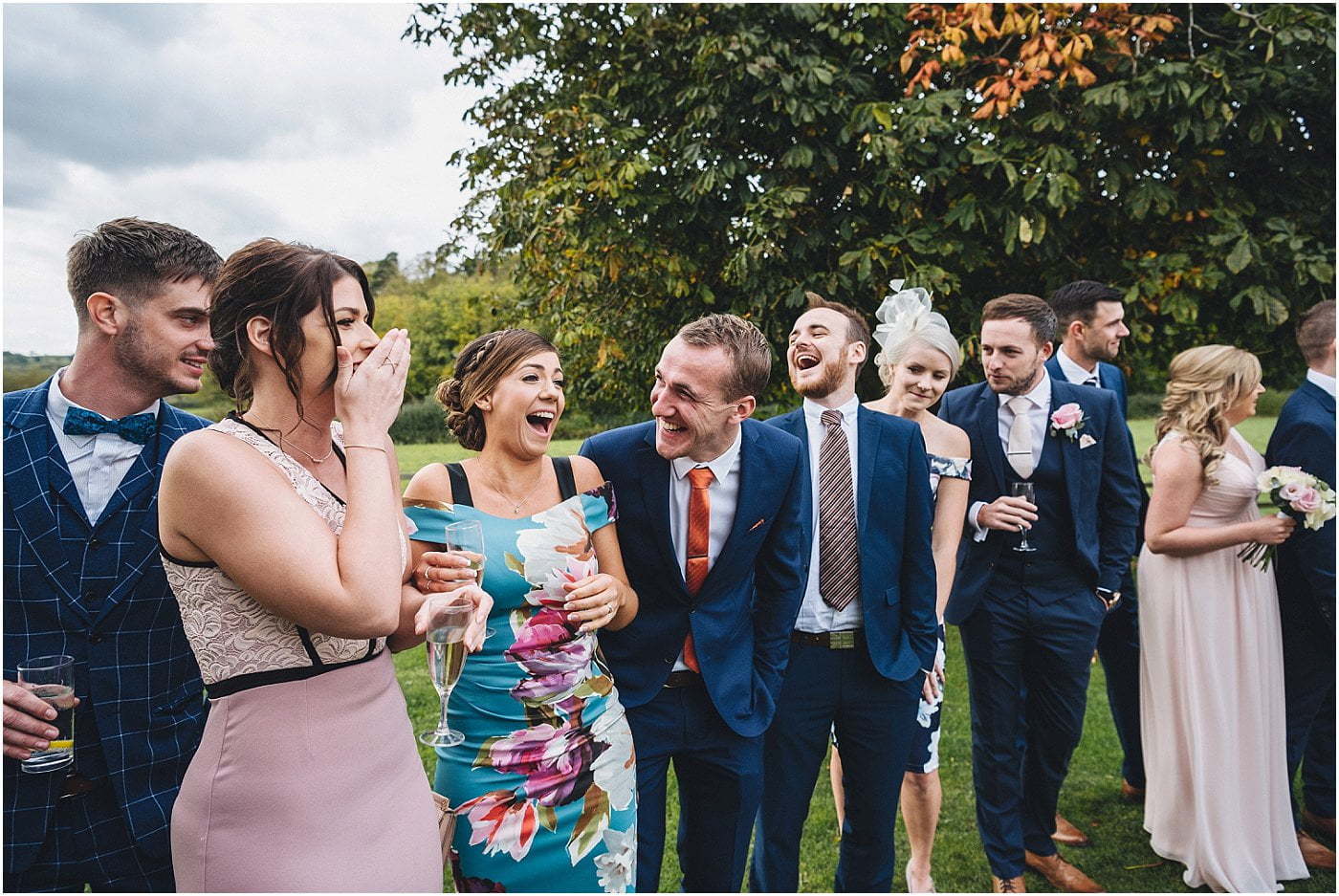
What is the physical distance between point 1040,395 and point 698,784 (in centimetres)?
262

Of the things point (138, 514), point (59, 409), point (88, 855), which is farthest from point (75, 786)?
point (59, 409)

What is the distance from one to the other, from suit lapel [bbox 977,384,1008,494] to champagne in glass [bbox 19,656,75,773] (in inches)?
153

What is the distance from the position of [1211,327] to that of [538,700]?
7043mm

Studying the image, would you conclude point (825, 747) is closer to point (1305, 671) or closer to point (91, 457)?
point (91, 457)

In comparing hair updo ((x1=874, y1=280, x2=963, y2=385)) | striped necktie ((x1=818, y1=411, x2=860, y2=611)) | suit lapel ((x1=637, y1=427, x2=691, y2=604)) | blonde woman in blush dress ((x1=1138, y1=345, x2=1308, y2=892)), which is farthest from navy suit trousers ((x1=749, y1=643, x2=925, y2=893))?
blonde woman in blush dress ((x1=1138, y1=345, x2=1308, y2=892))

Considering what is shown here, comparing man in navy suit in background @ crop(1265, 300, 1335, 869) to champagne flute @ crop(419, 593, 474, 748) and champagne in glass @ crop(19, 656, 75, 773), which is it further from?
champagne in glass @ crop(19, 656, 75, 773)

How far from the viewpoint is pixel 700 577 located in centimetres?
321

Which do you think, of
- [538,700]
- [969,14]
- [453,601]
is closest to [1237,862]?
[538,700]

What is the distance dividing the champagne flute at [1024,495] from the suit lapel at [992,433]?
9 centimetres

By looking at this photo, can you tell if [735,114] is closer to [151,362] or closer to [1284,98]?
[1284,98]

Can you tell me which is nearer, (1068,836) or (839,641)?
(839,641)

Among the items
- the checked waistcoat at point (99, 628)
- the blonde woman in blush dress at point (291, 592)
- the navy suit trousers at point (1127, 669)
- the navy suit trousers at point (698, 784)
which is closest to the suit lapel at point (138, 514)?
the checked waistcoat at point (99, 628)

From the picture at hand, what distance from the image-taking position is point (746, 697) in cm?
326

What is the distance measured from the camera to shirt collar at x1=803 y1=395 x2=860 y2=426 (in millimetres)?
3861
